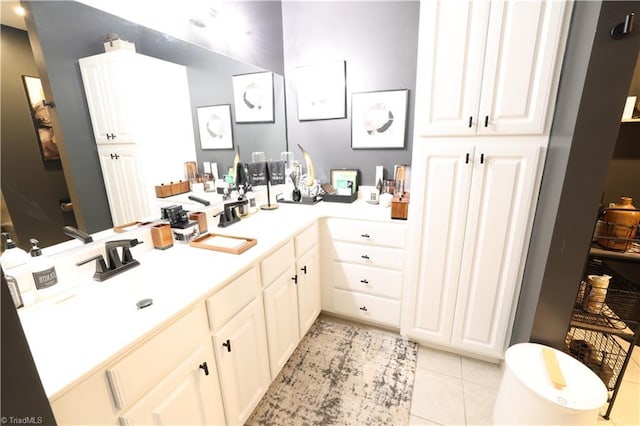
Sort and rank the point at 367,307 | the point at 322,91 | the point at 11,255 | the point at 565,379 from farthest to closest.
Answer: the point at 322,91, the point at 367,307, the point at 565,379, the point at 11,255

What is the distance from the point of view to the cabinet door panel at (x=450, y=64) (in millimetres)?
1348

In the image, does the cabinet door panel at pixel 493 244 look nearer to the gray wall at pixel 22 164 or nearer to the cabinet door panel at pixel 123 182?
the cabinet door panel at pixel 123 182

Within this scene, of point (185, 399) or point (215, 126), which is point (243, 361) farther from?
point (215, 126)

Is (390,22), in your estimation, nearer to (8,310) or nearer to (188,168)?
(188,168)

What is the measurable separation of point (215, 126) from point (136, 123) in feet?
1.82

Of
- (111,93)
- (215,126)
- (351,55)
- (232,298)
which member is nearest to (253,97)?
(215,126)

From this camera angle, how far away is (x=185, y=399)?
100cm

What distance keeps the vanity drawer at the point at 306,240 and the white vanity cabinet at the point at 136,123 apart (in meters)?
0.78

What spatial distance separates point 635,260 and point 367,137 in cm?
166

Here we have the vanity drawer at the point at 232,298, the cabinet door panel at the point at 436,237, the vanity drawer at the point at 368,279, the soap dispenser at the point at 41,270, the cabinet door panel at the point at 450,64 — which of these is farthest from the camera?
the vanity drawer at the point at 368,279

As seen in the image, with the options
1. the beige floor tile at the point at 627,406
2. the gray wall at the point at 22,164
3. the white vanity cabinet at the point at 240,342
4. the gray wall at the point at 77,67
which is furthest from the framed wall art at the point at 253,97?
the beige floor tile at the point at 627,406

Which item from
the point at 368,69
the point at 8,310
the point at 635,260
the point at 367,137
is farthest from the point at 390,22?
the point at 8,310

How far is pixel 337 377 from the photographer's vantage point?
1.72 metres

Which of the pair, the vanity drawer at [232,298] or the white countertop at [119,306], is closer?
the white countertop at [119,306]
